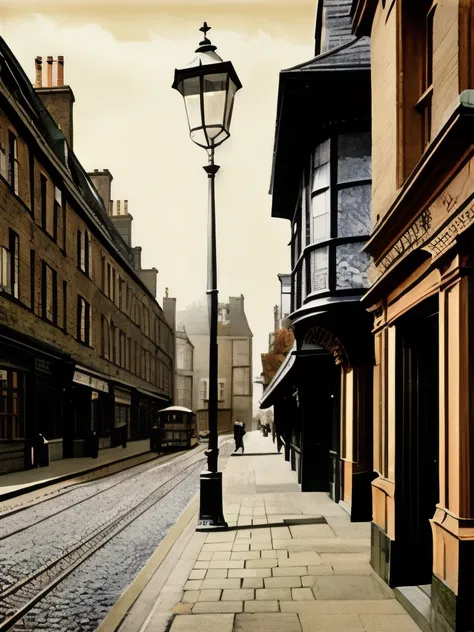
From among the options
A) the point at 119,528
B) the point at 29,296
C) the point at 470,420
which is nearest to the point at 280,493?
the point at 119,528

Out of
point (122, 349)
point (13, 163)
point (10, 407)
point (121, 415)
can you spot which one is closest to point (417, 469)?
point (10, 407)

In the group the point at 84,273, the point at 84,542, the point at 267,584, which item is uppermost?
the point at 84,273

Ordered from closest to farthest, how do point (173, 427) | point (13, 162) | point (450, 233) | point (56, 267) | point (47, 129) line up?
point (450, 233) → point (13, 162) → point (56, 267) → point (47, 129) → point (173, 427)

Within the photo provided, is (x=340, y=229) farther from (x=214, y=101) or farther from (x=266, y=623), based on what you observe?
(x=266, y=623)

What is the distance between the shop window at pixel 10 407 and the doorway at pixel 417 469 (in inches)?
646

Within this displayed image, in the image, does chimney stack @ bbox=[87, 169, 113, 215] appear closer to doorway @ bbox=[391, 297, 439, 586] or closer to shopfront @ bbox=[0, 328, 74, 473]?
shopfront @ bbox=[0, 328, 74, 473]

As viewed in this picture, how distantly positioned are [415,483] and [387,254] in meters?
2.30

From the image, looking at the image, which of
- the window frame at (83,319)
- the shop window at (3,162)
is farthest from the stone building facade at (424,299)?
the window frame at (83,319)

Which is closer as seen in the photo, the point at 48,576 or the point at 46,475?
the point at 48,576

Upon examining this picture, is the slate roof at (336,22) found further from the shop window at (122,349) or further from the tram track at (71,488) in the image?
the shop window at (122,349)

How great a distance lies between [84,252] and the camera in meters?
34.2

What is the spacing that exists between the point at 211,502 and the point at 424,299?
5700mm

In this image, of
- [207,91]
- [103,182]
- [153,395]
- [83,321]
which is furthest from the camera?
[153,395]

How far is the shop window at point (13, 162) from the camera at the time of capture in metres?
22.6
